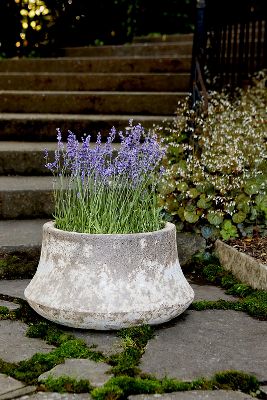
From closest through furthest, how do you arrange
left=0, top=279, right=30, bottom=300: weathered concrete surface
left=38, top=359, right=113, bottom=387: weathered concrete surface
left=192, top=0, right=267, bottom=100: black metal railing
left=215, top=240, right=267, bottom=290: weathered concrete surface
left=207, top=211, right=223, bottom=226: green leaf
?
left=38, top=359, right=113, bottom=387: weathered concrete surface, left=0, top=279, right=30, bottom=300: weathered concrete surface, left=215, top=240, right=267, bottom=290: weathered concrete surface, left=207, top=211, right=223, bottom=226: green leaf, left=192, top=0, right=267, bottom=100: black metal railing

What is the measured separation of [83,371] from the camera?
2.65 meters

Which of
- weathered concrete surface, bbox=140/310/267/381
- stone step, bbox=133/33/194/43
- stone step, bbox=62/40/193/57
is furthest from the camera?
stone step, bbox=133/33/194/43

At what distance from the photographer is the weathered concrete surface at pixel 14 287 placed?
3.62 metres

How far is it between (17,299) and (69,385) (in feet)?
3.53

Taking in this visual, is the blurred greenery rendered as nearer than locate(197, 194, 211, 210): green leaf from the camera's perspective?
No

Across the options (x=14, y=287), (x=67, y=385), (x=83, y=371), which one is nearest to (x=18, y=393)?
(x=67, y=385)

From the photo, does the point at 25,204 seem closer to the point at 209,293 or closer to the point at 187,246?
the point at 187,246

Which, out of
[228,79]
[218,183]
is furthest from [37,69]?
[218,183]

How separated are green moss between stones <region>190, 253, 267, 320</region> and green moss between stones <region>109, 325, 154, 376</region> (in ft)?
1.64

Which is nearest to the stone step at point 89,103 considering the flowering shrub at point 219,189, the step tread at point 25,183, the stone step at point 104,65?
the stone step at point 104,65

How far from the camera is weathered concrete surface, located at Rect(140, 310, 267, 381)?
2.71 metres

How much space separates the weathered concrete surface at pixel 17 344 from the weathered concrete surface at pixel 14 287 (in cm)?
41

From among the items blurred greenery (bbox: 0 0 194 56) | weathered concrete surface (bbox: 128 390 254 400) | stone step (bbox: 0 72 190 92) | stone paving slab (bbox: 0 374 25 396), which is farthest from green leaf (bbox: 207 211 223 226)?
blurred greenery (bbox: 0 0 194 56)

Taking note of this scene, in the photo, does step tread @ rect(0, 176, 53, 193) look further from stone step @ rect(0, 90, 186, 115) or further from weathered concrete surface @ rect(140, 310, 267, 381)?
weathered concrete surface @ rect(140, 310, 267, 381)
